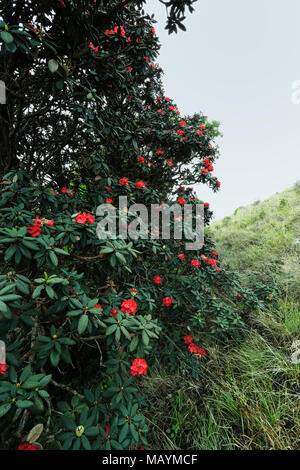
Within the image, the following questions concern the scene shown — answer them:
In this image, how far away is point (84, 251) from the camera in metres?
1.42

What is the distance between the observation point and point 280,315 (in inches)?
81.4

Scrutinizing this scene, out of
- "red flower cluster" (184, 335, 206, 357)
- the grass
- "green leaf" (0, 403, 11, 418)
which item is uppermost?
"green leaf" (0, 403, 11, 418)

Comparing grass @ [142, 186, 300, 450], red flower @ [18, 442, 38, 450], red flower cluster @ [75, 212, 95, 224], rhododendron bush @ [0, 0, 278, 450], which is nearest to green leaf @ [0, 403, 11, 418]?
rhododendron bush @ [0, 0, 278, 450]

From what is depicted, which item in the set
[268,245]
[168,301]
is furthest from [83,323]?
[268,245]

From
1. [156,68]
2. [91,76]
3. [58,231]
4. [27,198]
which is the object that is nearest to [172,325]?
[58,231]

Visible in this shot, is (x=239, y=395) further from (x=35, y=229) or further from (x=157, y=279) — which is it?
(x=35, y=229)

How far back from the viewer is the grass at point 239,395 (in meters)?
1.29

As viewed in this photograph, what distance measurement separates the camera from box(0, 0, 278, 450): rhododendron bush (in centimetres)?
91

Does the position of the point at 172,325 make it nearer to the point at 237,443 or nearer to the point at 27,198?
the point at 237,443

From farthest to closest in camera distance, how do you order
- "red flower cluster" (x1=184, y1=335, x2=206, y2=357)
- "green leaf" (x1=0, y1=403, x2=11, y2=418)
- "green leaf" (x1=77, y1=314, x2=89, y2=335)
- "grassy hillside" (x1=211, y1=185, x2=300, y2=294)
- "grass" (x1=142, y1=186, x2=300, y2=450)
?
"grassy hillside" (x1=211, y1=185, x2=300, y2=294) < "red flower cluster" (x1=184, y1=335, x2=206, y2=357) < "grass" (x1=142, y1=186, x2=300, y2=450) < "green leaf" (x1=77, y1=314, x2=89, y2=335) < "green leaf" (x1=0, y1=403, x2=11, y2=418)

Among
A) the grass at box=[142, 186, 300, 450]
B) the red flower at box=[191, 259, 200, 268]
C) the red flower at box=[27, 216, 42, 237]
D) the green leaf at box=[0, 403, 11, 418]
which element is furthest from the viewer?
the red flower at box=[191, 259, 200, 268]

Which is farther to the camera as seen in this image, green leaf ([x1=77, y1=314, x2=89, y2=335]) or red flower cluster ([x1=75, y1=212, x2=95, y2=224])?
red flower cluster ([x1=75, y1=212, x2=95, y2=224])

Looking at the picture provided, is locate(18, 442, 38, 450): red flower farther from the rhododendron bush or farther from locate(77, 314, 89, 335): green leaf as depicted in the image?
locate(77, 314, 89, 335): green leaf

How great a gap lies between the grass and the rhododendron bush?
0.49 ft
